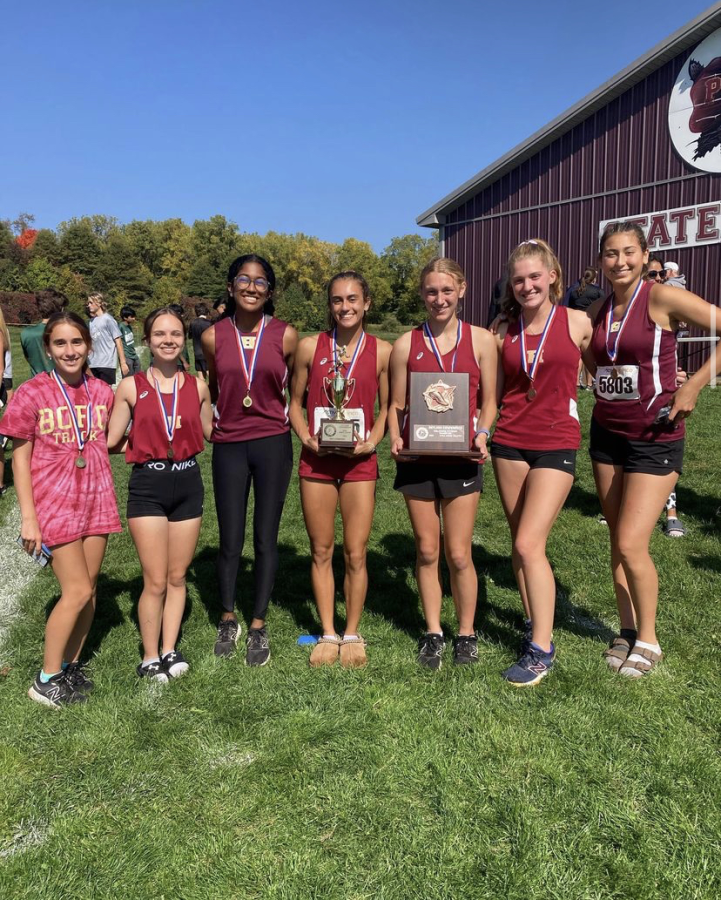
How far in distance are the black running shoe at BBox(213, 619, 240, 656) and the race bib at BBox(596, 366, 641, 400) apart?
2562 millimetres

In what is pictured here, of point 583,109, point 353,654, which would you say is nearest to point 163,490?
point 353,654

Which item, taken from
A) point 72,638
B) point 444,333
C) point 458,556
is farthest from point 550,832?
point 72,638

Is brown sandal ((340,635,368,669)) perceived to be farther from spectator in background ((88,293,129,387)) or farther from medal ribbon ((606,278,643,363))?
spectator in background ((88,293,129,387))

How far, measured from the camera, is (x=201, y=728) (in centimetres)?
314

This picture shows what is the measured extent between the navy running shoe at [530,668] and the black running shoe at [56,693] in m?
2.28

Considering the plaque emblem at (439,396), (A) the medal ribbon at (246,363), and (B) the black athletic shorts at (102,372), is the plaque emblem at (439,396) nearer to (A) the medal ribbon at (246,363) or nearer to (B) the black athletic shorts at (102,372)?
(A) the medal ribbon at (246,363)

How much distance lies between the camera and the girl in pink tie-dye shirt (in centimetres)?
319

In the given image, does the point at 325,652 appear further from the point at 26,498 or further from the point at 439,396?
the point at 26,498

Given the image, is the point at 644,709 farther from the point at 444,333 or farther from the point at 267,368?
the point at 267,368

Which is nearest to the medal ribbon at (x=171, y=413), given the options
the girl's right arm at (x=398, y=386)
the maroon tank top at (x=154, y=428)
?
the maroon tank top at (x=154, y=428)

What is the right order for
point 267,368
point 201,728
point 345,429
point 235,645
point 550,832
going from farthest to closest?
point 235,645, point 267,368, point 345,429, point 201,728, point 550,832

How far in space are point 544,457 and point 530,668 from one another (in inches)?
45.2

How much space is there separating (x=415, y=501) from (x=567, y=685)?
1268mm

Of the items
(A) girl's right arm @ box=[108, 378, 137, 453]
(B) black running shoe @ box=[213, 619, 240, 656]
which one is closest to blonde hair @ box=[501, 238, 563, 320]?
(A) girl's right arm @ box=[108, 378, 137, 453]
